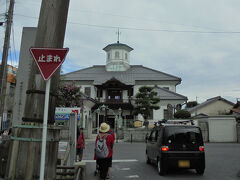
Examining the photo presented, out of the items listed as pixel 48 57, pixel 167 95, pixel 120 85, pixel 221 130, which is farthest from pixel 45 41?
pixel 167 95

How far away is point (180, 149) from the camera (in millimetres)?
7863

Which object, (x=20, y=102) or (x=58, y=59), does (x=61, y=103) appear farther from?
(x=58, y=59)

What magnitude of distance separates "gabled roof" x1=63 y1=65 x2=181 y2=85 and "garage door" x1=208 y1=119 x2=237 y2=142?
15536 mm

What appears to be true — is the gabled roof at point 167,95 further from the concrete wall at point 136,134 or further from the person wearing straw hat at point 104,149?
the person wearing straw hat at point 104,149

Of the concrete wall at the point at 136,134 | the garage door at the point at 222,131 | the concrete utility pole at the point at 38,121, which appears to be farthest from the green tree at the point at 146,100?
the concrete utility pole at the point at 38,121

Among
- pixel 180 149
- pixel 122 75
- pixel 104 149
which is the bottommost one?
pixel 180 149

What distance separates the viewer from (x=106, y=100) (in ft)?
118

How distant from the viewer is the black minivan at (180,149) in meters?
7.78

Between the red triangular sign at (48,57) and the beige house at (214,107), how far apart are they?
4113 centimetres

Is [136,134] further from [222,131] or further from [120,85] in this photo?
[120,85]

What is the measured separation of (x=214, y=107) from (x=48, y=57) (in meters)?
43.7

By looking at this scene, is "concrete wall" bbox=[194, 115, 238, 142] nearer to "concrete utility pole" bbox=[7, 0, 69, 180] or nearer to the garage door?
the garage door

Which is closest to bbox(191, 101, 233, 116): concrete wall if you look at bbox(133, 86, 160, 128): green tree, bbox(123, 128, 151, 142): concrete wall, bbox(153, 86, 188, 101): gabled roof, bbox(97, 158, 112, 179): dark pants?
bbox(153, 86, 188, 101): gabled roof

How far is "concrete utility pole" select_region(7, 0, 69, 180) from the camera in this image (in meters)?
3.52
